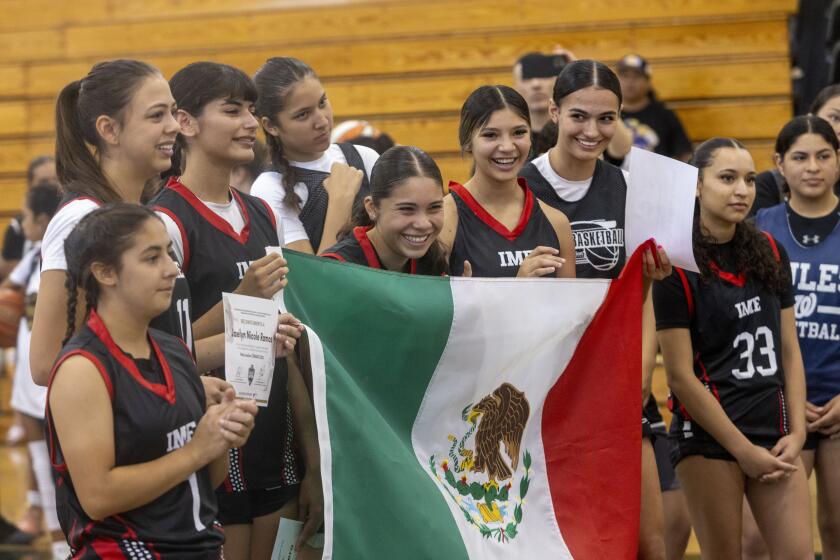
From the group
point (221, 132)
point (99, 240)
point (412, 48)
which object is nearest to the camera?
point (99, 240)

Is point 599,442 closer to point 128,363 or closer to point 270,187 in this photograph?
point 270,187

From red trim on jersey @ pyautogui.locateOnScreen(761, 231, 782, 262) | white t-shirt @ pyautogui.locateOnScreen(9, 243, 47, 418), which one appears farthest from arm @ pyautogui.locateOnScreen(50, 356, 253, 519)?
white t-shirt @ pyautogui.locateOnScreen(9, 243, 47, 418)

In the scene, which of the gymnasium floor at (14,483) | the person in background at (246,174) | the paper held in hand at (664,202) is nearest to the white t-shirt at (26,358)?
the gymnasium floor at (14,483)

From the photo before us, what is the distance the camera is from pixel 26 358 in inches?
202

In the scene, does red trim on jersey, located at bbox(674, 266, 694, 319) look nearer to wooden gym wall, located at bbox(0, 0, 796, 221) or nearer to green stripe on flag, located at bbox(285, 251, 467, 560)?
green stripe on flag, located at bbox(285, 251, 467, 560)

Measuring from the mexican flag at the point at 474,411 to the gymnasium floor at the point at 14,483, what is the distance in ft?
5.69

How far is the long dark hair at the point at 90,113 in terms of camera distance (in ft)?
7.93

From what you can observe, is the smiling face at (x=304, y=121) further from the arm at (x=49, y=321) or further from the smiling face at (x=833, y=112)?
the smiling face at (x=833, y=112)

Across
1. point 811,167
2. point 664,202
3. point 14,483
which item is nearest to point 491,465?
point 664,202

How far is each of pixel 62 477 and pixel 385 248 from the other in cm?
102

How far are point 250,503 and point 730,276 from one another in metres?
1.44

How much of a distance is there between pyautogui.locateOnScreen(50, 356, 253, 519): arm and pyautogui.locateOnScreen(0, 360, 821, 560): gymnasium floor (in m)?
2.86

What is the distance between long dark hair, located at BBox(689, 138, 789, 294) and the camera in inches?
126

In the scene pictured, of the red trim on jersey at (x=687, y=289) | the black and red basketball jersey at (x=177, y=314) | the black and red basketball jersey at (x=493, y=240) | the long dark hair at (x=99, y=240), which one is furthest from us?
the red trim on jersey at (x=687, y=289)
